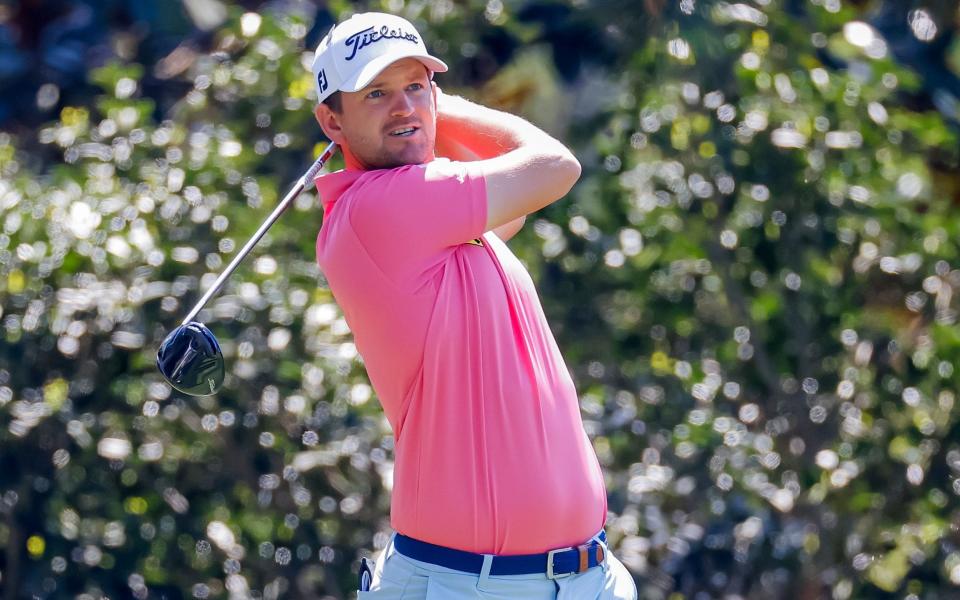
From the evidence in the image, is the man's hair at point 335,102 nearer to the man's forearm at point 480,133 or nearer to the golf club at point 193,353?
the golf club at point 193,353

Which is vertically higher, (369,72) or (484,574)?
(369,72)

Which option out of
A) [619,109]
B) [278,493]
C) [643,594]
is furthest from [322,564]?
[619,109]

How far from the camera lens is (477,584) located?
8.95 ft

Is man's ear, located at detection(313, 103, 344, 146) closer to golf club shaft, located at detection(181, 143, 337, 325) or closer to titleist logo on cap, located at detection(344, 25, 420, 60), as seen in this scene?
golf club shaft, located at detection(181, 143, 337, 325)


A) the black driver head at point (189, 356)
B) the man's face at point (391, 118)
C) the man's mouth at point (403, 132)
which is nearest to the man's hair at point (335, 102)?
the man's face at point (391, 118)

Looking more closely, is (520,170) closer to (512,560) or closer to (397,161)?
(397,161)

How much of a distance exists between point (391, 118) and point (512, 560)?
2.82 feet

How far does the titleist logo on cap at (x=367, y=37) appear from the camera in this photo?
2.82 m

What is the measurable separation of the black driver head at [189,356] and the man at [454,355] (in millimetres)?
274

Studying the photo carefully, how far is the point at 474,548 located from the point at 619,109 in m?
2.35

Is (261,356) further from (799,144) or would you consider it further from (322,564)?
(799,144)

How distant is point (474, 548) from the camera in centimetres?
275

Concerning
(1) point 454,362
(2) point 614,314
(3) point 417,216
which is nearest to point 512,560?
(1) point 454,362

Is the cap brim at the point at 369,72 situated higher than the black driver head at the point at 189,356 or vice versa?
the cap brim at the point at 369,72
